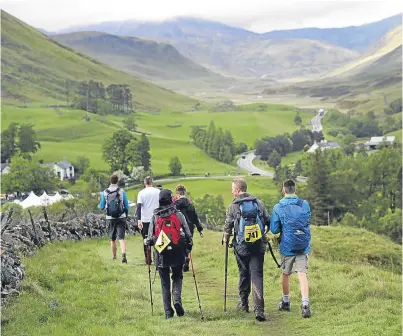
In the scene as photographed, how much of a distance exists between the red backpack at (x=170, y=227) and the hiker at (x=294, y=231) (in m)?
2.00

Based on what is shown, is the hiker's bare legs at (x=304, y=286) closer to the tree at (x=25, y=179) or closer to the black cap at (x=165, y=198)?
the black cap at (x=165, y=198)

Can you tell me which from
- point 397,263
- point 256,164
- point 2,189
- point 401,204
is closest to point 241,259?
point 397,263

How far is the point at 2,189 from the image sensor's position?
119m

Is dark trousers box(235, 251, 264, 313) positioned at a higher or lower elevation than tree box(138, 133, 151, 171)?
higher

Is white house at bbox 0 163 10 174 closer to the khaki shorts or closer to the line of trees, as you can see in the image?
the line of trees

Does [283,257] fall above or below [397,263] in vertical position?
above

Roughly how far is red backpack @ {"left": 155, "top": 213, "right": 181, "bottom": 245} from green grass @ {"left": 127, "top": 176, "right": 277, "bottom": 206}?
93155 millimetres

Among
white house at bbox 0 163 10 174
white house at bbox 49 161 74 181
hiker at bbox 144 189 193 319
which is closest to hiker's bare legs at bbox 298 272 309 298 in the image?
hiker at bbox 144 189 193 319

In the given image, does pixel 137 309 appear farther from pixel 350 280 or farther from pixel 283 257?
pixel 350 280

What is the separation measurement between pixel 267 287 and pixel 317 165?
228 feet

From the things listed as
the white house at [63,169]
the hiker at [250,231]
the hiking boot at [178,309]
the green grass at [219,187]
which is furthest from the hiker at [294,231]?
the white house at [63,169]

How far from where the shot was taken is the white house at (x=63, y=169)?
131 meters

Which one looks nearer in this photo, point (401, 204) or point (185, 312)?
point (185, 312)

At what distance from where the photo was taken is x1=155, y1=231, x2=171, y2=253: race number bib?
11.1 meters
